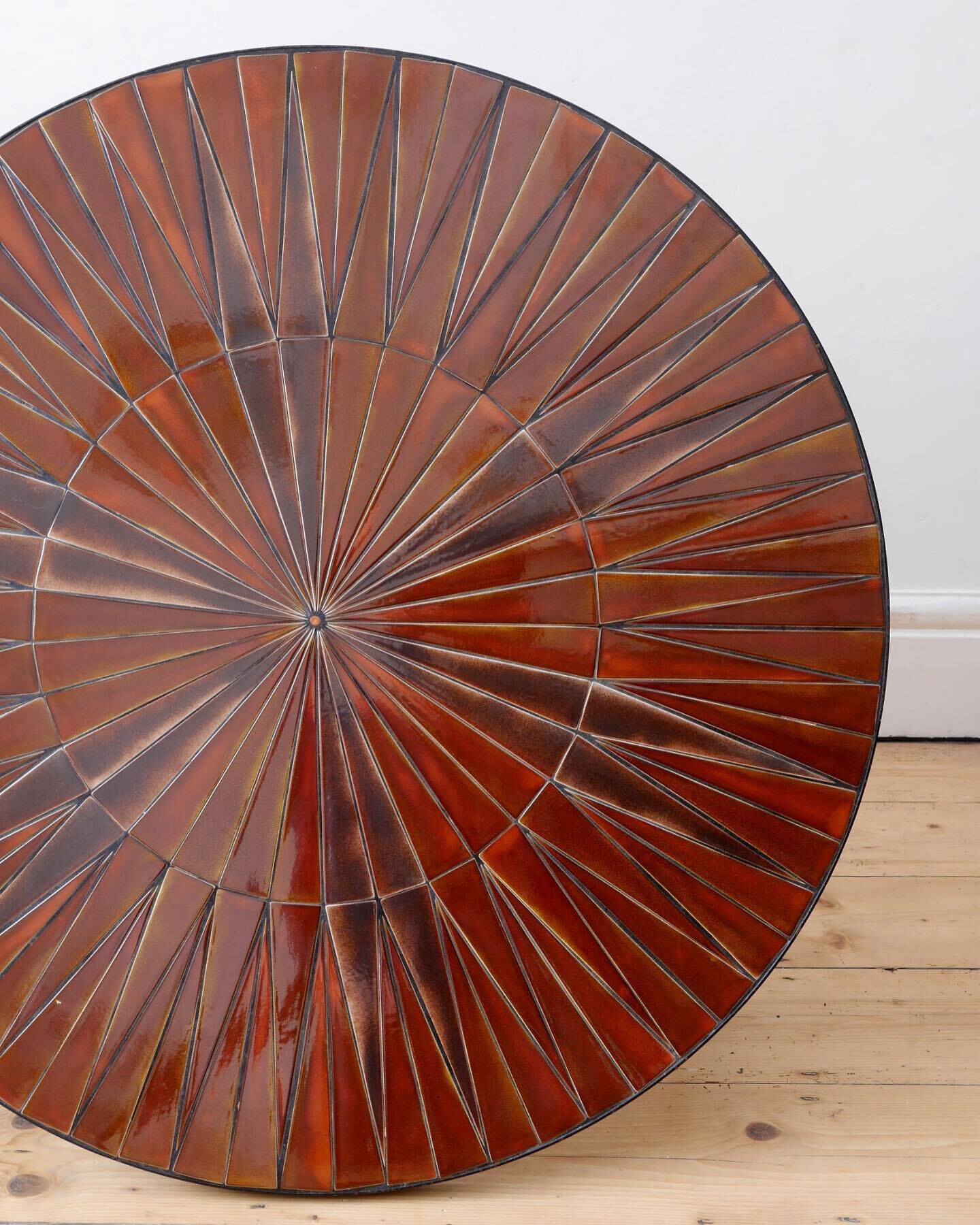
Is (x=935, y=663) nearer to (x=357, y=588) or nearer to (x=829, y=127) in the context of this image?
(x=829, y=127)

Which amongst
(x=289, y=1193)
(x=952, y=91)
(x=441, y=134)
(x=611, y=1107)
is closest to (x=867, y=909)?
(x=611, y=1107)

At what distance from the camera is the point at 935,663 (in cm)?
187

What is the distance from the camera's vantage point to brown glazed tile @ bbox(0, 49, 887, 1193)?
0.96 meters

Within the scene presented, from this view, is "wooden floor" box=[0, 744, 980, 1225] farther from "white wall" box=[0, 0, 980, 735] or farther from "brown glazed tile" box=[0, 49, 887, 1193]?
"white wall" box=[0, 0, 980, 735]

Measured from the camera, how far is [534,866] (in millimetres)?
973

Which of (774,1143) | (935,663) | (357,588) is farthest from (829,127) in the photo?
(774,1143)

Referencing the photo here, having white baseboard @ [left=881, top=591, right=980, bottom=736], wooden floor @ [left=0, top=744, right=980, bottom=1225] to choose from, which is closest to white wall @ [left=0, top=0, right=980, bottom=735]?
white baseboard @ [left=881, top=591, right=980, bottom=736]

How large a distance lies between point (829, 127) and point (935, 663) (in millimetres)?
900

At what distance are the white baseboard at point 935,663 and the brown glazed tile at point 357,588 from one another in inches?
38.8

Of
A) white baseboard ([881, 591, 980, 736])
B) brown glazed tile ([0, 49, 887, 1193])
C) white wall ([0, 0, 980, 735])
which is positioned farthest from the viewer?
white baseboard ([881, 591, 980, 736])

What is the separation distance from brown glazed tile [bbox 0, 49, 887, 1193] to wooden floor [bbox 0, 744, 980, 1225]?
0.24 feet

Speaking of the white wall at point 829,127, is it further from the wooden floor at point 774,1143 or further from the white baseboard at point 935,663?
the wooden floor at point 774,1143

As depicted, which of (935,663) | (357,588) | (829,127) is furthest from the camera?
(935,663)

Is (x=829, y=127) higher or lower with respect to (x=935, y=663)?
higher
